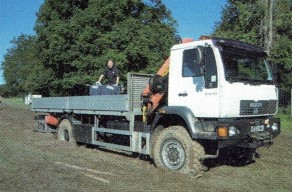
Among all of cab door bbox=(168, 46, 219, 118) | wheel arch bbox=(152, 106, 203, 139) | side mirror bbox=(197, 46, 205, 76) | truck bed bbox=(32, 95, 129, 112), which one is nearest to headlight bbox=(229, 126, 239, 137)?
cab door bbox=(168, 46, 219, 118)

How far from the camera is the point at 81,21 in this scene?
2411 centimetres

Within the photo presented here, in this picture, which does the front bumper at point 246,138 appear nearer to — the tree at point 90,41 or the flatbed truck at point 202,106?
the flatbed truck at point 202,106

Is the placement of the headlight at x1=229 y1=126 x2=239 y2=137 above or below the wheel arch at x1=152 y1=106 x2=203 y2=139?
below

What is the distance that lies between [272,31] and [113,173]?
22.9 m

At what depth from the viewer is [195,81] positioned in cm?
787

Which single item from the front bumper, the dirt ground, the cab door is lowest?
the dirt ground

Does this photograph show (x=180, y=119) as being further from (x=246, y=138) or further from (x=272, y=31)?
(x=272, y=31)

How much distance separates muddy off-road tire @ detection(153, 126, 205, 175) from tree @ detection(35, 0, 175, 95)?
14.7 metres

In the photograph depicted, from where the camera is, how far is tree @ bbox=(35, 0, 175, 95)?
23.5 metres

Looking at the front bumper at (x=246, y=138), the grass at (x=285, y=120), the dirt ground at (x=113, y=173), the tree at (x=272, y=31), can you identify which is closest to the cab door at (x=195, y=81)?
the front bumper at (x=246, y=138)

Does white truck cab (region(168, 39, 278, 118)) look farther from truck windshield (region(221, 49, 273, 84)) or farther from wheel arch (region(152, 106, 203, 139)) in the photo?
wheel arch (region(152, 106, 203, 139))

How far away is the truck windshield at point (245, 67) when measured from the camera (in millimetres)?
7598

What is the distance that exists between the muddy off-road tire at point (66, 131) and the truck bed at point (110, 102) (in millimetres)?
427

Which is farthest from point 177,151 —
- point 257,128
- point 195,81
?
point 257,128
